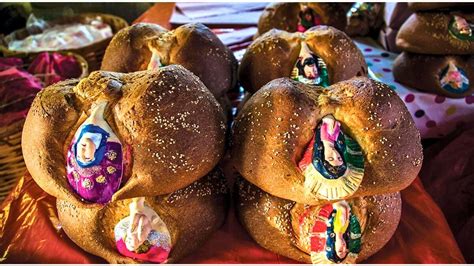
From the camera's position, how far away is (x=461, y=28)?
141 centimetres

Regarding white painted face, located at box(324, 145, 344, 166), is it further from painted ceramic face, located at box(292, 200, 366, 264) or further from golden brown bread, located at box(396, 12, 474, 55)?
golden brown bread, located at box(396, 12, 474, 55)

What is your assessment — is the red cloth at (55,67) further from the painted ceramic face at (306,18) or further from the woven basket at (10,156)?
the painted ceramic face at (306,18)

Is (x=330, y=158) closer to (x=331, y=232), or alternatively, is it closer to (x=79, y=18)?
(x=331, y=232)

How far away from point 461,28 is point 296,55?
577 millimetres

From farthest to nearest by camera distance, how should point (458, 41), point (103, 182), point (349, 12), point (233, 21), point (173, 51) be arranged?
point (233, 21)
point (349, 12)
point (458, 41)
point (173, 51)
point (103, 182)

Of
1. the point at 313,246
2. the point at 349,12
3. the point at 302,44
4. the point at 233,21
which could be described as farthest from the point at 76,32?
the point at 313,246

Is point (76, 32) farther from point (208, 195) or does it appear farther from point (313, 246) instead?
point (313, 246)

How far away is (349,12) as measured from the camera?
6.18ft

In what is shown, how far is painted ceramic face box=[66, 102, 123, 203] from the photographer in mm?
737

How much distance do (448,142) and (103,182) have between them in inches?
42.1

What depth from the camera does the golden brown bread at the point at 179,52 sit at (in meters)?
1.09

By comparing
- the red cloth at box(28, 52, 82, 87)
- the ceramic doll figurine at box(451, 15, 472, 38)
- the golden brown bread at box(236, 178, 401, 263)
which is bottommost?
the red cloth at box(28, 52, 82, 87)

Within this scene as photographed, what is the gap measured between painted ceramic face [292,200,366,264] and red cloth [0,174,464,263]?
92mm

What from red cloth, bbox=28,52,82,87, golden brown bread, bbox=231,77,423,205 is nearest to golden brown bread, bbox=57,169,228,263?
golden brown bread, bbox=231,77,423,205
